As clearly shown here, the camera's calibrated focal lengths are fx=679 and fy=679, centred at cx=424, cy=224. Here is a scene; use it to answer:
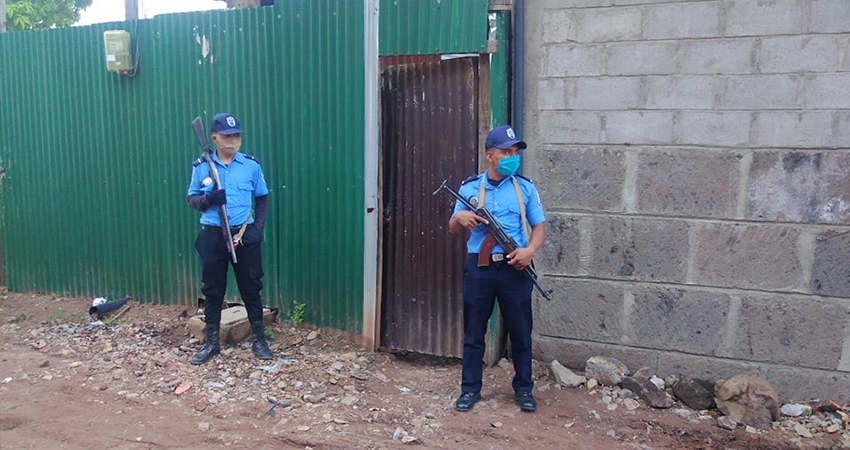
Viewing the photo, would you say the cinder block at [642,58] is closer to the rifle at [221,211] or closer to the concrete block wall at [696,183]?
the concrete block wall at [696,183]

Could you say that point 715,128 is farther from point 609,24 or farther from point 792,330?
point 792,330

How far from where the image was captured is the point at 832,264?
13.5 ft

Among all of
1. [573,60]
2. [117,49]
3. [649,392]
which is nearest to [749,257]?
[649,392]

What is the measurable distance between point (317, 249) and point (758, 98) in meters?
3.38

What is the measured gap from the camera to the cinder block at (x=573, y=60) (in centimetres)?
453

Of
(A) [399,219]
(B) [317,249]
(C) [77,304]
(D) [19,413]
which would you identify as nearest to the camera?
(D) [19,413]

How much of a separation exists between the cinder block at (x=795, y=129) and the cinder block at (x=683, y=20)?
2.07 feet

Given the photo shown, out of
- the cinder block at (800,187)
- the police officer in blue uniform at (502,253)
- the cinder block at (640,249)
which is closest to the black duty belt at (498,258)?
the police officer in blue uniform at (502,253)

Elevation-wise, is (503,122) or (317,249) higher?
(503,122)

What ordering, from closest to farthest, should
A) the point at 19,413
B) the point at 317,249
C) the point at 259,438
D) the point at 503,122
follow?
the point at 259,438
the point at 19,413
the point at 503,122
the point at 317,249

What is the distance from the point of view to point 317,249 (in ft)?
18.2

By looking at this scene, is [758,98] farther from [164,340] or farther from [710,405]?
[164,340]

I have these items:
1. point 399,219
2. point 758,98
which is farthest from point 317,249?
point 758,98

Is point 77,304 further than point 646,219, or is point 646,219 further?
point 77,304
